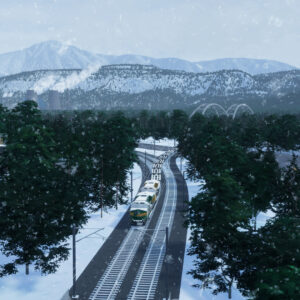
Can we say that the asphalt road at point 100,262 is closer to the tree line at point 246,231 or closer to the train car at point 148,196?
the train car at point 148,196

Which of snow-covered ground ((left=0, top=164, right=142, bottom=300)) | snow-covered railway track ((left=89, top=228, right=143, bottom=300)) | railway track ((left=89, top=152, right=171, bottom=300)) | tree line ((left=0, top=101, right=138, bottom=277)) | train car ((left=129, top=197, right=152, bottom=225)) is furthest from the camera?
train car ((left=129, top=197, right=152, bottom=225))

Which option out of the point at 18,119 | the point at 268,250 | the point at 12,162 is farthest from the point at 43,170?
the point at 268,250

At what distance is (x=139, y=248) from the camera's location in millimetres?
38625

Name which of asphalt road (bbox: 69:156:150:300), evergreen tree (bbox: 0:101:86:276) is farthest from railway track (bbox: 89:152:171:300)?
evergreen tree (bbox: 0:101:86:276)

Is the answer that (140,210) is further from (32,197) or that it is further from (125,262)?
(32,197)

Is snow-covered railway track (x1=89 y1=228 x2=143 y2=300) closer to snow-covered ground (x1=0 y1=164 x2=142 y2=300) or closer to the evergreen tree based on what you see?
snow-covered ground (x1=0 y1=164 x2=142 y2=300)

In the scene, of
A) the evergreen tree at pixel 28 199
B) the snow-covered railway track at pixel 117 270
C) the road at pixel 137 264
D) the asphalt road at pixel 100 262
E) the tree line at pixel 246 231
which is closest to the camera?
the tree line at pixel 246 231

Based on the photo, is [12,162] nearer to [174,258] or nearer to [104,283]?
[104,283]

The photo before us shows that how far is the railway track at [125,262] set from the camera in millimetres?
29469

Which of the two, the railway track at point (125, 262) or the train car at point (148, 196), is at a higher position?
the train car at point (148, 196)

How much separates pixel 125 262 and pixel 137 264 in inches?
52.6

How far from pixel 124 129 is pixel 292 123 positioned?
2666 inches

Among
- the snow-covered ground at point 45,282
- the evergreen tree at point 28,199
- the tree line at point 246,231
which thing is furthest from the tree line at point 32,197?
the tree line at point 246,231

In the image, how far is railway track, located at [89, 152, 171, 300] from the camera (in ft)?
96.7
